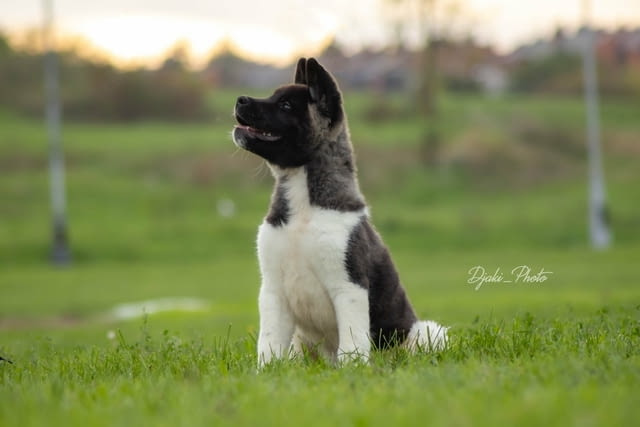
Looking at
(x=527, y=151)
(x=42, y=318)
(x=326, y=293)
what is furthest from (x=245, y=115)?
(x=527, y=151)

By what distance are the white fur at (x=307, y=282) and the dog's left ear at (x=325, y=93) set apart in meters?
0.48

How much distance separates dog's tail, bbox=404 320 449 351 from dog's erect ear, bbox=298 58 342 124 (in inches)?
64.7

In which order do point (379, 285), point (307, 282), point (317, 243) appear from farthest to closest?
point (379, 285)
point (307, 282)
point (317, 243)

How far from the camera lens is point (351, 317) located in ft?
19.6

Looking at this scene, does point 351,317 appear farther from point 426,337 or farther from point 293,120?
point 293,120

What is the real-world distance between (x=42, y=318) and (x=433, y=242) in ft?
51.0

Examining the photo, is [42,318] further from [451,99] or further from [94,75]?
[451,99]

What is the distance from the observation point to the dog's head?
6.33 metres

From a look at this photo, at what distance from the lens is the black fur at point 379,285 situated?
239 inches

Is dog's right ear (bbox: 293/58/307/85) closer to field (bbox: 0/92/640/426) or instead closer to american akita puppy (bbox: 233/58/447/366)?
american akita puppy (bbox: 233/58/447/366)

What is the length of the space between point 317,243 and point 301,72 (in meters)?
1.46

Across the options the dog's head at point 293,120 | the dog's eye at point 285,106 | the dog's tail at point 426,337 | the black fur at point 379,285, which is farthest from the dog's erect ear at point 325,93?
the dog's tail at point 426,337

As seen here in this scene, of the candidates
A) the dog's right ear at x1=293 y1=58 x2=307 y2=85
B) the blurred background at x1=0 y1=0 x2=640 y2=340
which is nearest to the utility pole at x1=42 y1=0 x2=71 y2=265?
the blurred background at x1=0 y1=0 x2=640 y2=340

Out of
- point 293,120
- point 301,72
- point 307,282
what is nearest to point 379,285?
point 307,282
